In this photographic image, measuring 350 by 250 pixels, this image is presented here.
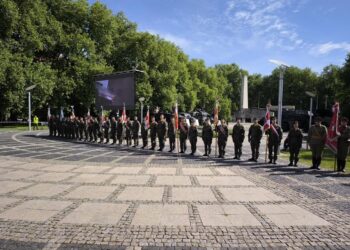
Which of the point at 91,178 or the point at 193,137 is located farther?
the point at 193,137

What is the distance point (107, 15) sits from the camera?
43.0 meters

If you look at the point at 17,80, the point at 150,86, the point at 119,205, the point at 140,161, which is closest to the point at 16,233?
the point at 119,205

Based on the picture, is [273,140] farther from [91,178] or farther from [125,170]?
[91,178]

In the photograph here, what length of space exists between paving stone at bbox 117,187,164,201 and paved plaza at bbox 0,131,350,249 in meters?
0.02

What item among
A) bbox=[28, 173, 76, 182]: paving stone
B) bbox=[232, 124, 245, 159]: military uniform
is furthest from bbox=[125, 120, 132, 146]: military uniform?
bbox=[28, 173, 76, 182]: paving stone

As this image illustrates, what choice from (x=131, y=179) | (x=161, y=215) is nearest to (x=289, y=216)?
(x=161, y=215)

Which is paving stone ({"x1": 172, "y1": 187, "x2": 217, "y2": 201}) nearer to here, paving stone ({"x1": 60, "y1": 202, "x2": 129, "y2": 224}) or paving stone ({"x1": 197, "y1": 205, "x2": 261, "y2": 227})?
paving stone ({"x1": 197, "y1": 205, "x2": 261, "y2": 227})

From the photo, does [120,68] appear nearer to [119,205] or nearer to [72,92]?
[72,92]

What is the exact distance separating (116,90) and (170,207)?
65.7 ft

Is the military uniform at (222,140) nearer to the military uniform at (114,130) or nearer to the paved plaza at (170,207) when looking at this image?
the paved plaza at (170,207)

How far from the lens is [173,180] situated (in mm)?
10312

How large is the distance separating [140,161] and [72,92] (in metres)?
28.9

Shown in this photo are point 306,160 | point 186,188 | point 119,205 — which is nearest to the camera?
point 119,205

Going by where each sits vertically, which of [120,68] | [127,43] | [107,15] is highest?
[107,15]
